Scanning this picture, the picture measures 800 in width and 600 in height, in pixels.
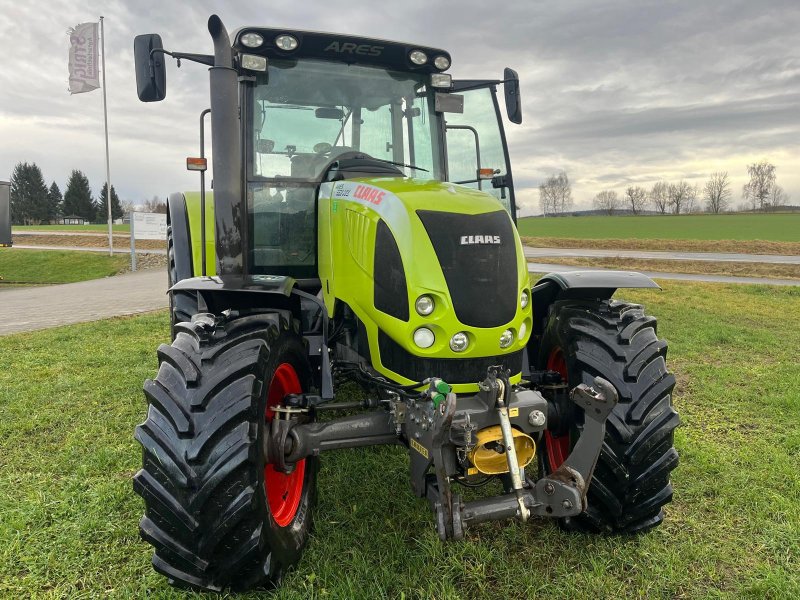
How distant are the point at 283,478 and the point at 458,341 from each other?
124 centimetres

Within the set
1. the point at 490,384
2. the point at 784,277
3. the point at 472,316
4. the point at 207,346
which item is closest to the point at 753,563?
the point at 490,384

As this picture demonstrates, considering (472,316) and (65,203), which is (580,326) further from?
(65,203)

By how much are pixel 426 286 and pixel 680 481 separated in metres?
2.31

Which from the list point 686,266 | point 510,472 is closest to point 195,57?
point 510,472

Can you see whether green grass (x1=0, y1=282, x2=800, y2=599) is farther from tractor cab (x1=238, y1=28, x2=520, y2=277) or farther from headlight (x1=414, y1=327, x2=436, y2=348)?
tractor cab (x1=238, y1=28, x2=520, y2=277)

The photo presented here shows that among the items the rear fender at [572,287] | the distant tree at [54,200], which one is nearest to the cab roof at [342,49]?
the rear fender at [572,287]

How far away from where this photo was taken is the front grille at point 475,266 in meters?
2.53

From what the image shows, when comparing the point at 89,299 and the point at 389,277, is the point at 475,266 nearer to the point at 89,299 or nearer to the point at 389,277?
the point at 389,277

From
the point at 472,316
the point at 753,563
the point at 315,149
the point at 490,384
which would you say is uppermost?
the point at 315,149

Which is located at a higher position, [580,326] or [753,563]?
[580,326]

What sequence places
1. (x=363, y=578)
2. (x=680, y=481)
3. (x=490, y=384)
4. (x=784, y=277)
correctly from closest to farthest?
(x=490, y=384), (x=363, y=578), (x=680, y=481), (x=784, y=277)

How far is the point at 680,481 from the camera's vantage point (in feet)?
11.8

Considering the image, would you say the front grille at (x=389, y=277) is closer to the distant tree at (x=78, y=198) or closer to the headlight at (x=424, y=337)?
the headlight at (x=424, y=337)

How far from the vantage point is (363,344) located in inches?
116
